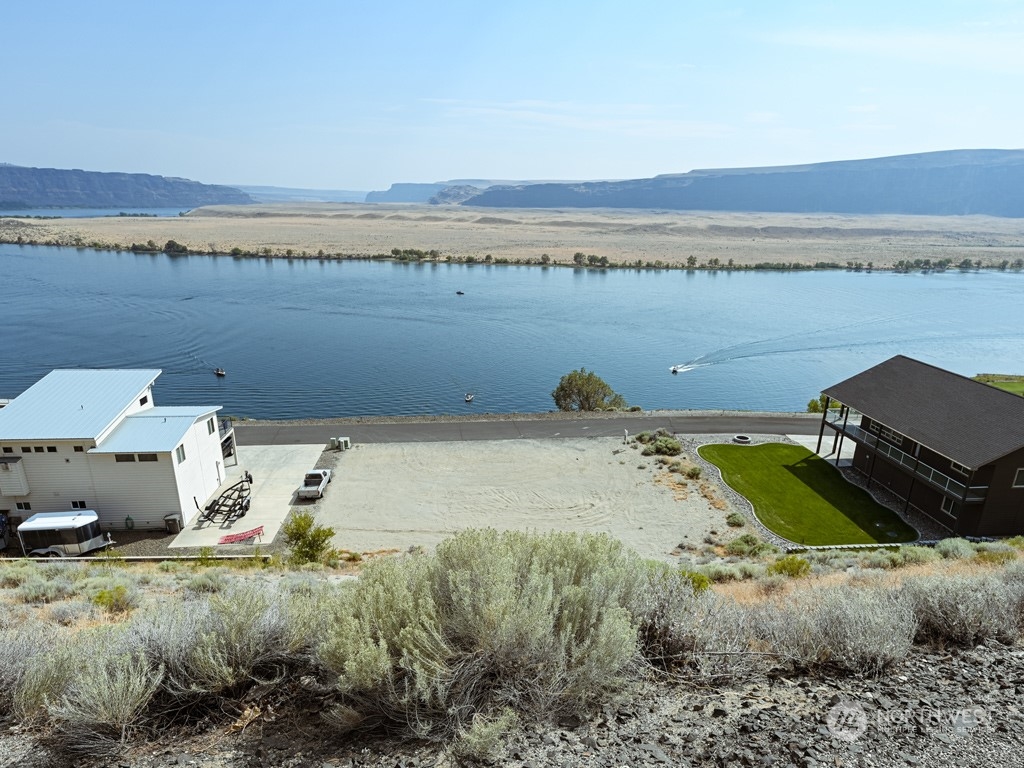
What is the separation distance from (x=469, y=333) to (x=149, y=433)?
43181mm

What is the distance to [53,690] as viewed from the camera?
634 cm

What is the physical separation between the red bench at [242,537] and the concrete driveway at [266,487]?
19 centimetres

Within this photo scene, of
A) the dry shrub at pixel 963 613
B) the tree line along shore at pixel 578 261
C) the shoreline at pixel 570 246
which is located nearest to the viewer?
the dry shrub at pixel 963 613

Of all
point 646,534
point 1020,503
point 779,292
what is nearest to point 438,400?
point 646,534

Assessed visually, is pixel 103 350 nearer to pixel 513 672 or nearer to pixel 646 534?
pixel 646 534

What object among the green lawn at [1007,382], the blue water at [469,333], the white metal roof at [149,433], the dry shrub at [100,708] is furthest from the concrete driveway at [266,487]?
the green lawn at [1007,382]

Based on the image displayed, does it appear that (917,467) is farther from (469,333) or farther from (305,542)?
(469,333)

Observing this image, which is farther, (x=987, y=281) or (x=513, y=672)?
(x=987, y=281)

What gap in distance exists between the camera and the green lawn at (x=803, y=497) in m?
21.9

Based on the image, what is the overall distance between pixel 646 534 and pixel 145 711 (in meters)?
18.1

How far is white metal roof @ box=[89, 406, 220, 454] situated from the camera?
838 inches

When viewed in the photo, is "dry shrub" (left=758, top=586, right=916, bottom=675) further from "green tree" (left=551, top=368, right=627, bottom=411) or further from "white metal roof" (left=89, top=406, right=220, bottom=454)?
"green tree" (left=551, top=368, right=627, bottom=411)

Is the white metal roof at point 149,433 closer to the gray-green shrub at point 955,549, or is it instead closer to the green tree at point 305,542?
the green tree at point 305,542

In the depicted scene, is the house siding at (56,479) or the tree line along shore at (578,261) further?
the tree line along shore at (578,261)
